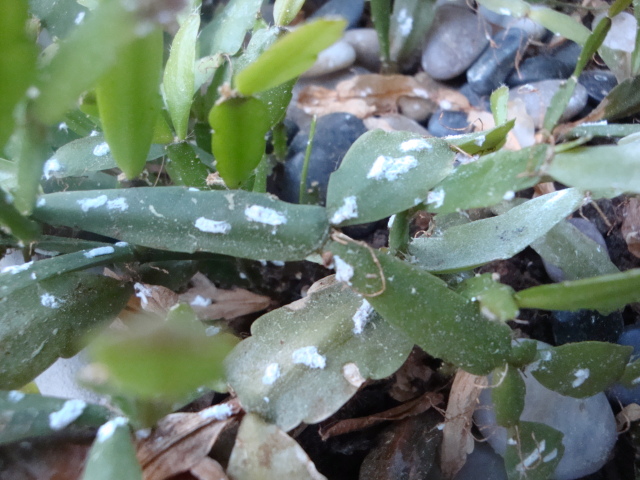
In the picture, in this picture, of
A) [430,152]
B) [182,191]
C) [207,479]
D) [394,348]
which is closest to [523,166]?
[430,152]

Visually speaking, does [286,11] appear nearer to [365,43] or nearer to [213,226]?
[213,226]

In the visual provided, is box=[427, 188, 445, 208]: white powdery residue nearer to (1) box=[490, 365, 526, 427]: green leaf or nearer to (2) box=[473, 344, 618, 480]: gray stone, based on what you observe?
(1) box=[490, 365, 526, 427]: green leaf

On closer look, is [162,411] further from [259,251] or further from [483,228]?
[483,228]

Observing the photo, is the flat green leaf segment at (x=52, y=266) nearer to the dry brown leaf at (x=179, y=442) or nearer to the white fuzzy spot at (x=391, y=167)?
the dry brown leaf at (x=179, y=442)

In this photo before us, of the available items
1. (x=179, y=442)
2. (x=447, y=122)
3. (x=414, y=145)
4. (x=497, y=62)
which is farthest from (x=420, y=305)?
(x=497, y=62)

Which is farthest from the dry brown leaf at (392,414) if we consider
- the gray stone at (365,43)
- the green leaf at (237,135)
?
the gray stone at (365,43)

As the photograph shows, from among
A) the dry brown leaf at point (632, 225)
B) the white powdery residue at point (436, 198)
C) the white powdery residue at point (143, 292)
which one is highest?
the white powdery residue at point (436, 198)
